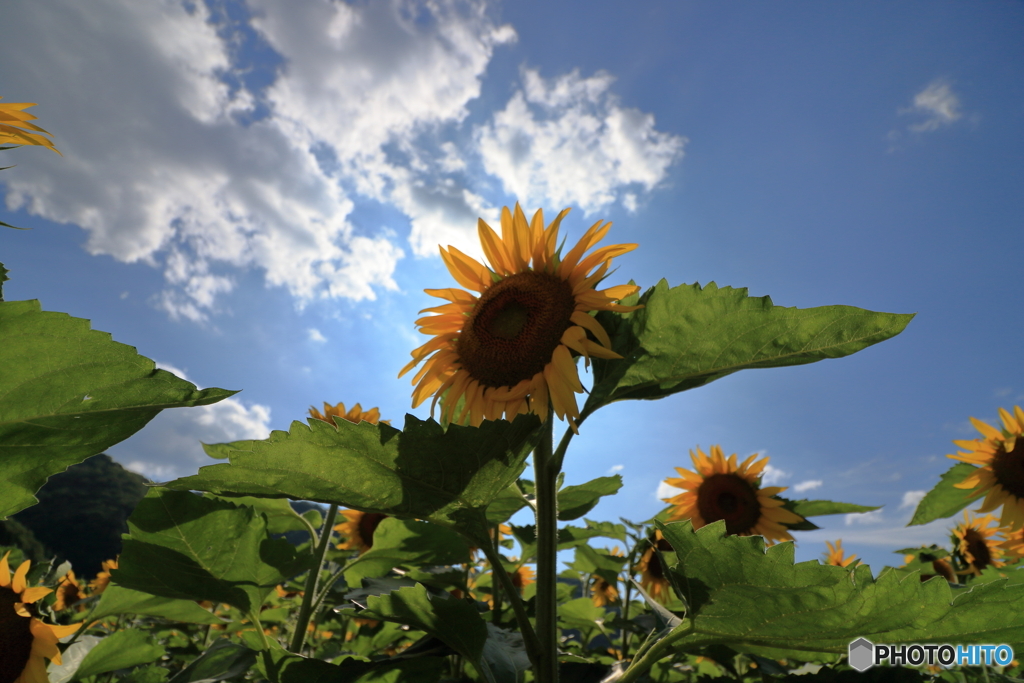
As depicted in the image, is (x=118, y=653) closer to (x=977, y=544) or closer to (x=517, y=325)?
(x=517, y=325)

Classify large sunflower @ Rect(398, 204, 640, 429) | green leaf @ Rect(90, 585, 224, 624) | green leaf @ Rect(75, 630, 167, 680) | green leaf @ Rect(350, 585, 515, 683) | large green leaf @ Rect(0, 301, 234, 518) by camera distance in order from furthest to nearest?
green leaf @ Rect(90, 585, 224, 624) < green leaf @ Rect(75, 630, 167, 680) < large sunflower @ Rect(398, 204, 640, 429) < green leaf @ Rect(350, 585, 515, 683) < large green leaf @ Rect(0, 301, 234, 518)

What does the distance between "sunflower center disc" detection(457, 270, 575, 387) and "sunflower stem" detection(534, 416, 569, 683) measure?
350mm

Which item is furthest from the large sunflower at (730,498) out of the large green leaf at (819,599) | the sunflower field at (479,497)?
the large green leaf at (819,599)

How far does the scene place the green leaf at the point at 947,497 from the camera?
3.61 metres

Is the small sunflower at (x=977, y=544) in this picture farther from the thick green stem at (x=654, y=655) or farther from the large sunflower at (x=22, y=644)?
the large sunflower at (x=22, y=644)

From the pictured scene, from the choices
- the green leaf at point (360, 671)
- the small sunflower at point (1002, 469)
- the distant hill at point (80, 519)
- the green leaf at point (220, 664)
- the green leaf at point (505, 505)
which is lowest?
the distant hill at point (80, 519)

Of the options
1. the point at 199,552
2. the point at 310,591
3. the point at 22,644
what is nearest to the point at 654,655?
the point at 199,552

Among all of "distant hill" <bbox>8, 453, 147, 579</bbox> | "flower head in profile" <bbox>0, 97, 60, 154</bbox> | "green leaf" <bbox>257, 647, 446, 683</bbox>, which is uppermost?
"flower head in profile" <bbox>0, 97, 60, 154</bbox>

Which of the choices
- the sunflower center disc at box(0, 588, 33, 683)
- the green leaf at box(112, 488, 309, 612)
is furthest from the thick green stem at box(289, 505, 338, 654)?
the sunflower center disc at box(0, 588, 33, 683)

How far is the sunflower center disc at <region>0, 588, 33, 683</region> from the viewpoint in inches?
75.1

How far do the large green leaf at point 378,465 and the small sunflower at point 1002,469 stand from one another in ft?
12.8

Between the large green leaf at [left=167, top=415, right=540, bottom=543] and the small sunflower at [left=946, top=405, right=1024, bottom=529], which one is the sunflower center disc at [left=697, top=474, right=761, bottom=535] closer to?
the small sunflower at [left=946, top=405, right=1024, bottom=529]

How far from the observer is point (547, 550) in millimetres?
1651

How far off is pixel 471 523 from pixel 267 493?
53 centimetres
